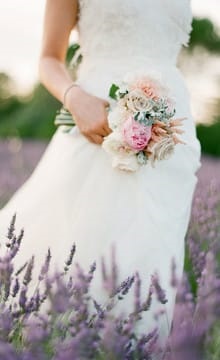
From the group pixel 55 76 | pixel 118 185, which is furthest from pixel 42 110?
pixel 118 185

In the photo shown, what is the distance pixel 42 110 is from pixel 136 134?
23.6 metres

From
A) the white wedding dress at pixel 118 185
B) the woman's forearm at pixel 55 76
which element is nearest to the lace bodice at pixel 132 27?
the white wedding dress at pixel 118 185

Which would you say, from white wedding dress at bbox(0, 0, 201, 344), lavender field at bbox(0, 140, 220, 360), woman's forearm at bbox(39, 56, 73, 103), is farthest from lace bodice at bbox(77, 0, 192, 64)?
lavender field at bbox(0, 140, 220, 360)

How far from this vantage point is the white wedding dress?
8.78 feet

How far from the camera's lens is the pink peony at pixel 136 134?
2539 millimetres

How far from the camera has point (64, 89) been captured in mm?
2852

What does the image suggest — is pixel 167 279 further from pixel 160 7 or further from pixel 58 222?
pixel 160 7

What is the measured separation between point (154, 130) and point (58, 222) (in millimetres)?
509

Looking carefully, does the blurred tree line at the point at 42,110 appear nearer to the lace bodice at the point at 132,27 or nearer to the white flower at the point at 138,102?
the lace bodice at the point at 132,27

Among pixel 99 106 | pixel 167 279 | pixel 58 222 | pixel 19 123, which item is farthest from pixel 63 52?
pixel 19 123

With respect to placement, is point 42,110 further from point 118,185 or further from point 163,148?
point 163,148

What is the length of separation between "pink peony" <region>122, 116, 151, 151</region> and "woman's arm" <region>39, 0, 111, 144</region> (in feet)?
0.46

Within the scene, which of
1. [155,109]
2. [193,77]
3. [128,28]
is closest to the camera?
[155,109]

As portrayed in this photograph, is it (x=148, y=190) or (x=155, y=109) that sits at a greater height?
(x=155, y=109)
